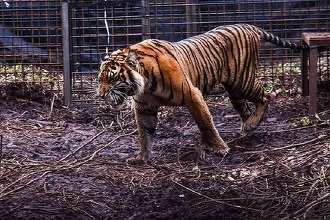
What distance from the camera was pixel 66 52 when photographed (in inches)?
378

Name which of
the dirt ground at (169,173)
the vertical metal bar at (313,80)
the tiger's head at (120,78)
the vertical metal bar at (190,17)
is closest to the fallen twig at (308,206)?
the dirt ground at (169,173)

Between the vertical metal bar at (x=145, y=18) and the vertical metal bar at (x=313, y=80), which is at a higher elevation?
the vertical metal bar at (x=145, y=18)

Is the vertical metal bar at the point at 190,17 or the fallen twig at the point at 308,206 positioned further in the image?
the vertical metal bar at the point at 190,17

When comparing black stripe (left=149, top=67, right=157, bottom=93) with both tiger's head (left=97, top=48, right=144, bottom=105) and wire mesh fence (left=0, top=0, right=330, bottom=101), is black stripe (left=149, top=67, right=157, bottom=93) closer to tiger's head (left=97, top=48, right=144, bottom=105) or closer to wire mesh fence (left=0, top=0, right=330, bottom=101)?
tiger's head (left=97, top=48, right=144, bottom=105)

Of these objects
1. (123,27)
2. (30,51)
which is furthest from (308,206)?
(30,51)

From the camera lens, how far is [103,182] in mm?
5602

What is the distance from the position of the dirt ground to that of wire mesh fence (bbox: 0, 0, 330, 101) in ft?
5.30

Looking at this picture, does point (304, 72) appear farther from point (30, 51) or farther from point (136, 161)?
point (30, 51)

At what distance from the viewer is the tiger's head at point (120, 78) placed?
5863mm

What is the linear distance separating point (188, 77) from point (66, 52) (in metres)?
3.56

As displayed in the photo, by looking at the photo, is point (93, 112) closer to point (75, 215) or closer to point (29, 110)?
point (29, 110)

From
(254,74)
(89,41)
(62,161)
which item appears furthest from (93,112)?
(62,161)

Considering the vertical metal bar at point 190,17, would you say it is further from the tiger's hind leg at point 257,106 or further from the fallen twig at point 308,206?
the fallen twig at point 308,206

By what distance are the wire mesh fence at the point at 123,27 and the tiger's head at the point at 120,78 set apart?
3.54 meters
